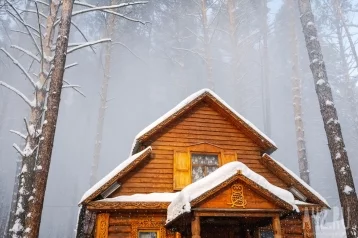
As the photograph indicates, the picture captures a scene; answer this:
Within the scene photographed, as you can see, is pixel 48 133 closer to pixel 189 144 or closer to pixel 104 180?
pixel 104 180

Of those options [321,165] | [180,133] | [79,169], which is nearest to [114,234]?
[180,133]

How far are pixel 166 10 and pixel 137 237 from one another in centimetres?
2802

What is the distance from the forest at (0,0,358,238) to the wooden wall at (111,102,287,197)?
3613 mm

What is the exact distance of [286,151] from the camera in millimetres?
45656

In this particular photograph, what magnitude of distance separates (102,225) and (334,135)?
23.6 ft

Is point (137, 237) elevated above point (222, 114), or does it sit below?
below

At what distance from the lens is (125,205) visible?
9344mm

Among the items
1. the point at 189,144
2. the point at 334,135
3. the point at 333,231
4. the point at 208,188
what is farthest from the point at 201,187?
the point at 333,231

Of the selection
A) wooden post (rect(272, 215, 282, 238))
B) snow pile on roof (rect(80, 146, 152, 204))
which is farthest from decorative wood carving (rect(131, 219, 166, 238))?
wooden post (rect(272, 215, 282, 238))

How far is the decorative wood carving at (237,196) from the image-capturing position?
316 inches

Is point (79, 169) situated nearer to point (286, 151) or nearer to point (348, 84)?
point (286, 151)

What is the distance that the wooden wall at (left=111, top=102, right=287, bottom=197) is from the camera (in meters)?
10.4

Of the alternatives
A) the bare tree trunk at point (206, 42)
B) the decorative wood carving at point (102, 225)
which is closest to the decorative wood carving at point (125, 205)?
the decorative wood carving at point (102, 225)

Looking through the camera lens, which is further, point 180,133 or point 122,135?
point 122,135
